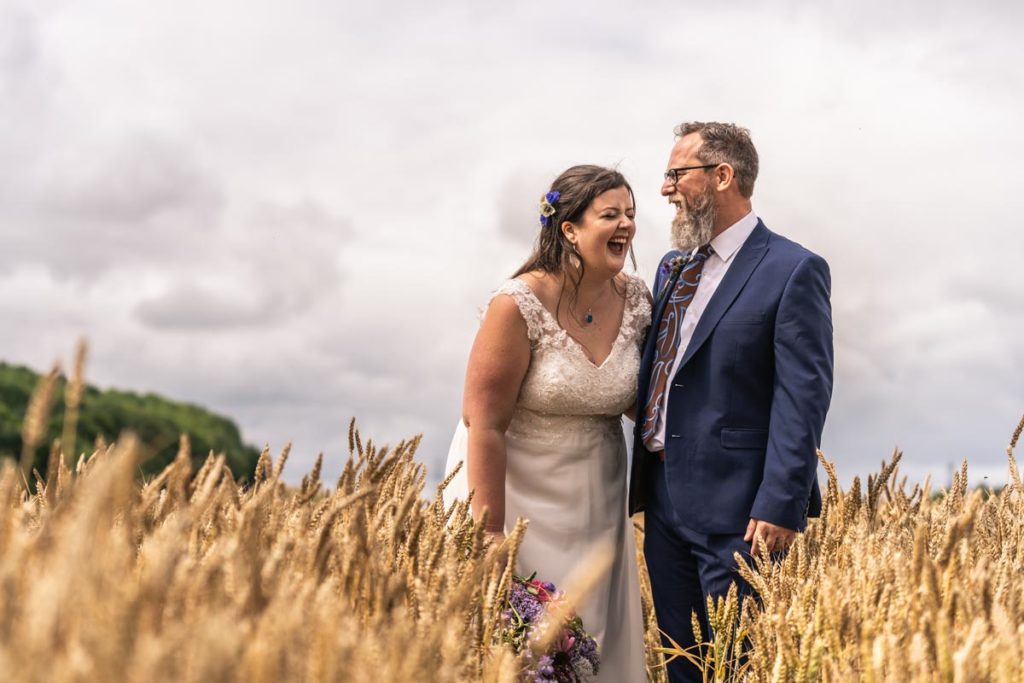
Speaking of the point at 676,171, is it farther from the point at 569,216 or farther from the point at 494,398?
the point at 494,398

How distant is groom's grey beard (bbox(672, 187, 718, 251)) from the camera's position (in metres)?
4.59

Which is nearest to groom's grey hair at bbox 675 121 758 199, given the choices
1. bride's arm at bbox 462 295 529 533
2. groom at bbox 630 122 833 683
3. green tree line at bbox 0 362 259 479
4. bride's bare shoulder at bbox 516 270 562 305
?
groom at bbox 630 122 833 683

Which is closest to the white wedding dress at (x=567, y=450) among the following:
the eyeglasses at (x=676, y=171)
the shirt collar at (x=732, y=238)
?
the shirt collar at (x=732, y=238)

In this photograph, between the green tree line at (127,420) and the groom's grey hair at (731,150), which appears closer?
the groom's grey hair at (731,150)

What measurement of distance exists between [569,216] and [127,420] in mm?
37068

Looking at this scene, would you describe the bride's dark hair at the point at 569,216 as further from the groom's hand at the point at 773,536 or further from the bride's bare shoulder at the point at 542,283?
the groom's hand at the point at 773,536

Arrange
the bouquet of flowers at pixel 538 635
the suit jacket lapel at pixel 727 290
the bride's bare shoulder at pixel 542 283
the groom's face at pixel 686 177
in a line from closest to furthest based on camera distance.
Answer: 1. the bouquet of flowers at pixel 538 635
2. the suit jacket lapel at pixel 727 290
3. the bride's bare shoulder at pixel 542 283
4. the groom's face at pixel 686 177

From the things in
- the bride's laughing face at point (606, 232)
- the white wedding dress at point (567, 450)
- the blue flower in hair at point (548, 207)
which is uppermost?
the blue flower in hair at point (548, 207)

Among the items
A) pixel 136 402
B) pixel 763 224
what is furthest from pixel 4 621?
pixel 136 402

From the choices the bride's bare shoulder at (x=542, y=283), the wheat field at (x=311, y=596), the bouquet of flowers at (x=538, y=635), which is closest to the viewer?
the wheat field at (x=311, y=596)

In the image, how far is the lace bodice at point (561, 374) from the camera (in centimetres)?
442

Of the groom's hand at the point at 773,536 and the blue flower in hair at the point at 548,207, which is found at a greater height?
the blue flower in hair at the point at 548,207

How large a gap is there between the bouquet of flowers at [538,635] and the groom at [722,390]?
2.12 ft

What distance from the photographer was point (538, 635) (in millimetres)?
3613
